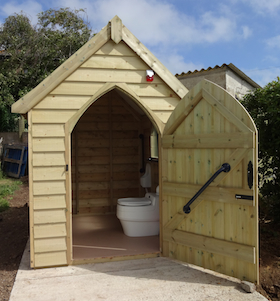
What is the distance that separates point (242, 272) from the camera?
325 centimetres

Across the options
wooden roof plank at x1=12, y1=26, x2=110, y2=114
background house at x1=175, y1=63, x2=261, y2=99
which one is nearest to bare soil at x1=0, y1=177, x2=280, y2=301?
wooden roof plank at x1=12, y1=26, x2=110, y2=114

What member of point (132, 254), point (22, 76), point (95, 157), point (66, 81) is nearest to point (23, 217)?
point (95, 157)

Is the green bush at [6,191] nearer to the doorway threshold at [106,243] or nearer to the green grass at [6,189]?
the green grass at [6,189]

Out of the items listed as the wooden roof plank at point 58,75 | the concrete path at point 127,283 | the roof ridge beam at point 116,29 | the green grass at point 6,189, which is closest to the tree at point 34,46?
the green grass at point 6,189

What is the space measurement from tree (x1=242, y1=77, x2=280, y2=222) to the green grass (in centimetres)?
548

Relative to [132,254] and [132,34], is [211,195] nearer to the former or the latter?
[132,254]

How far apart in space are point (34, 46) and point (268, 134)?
1177cm

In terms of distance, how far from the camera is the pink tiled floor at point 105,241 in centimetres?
413

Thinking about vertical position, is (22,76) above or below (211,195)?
above

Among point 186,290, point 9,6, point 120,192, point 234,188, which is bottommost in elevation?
point 186,290

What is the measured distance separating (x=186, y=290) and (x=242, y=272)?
620mm

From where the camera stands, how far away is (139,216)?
482cm

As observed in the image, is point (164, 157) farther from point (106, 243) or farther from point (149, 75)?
point (106, 243)

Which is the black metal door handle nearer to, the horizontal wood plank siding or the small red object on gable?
the horizontal wood plank siding
